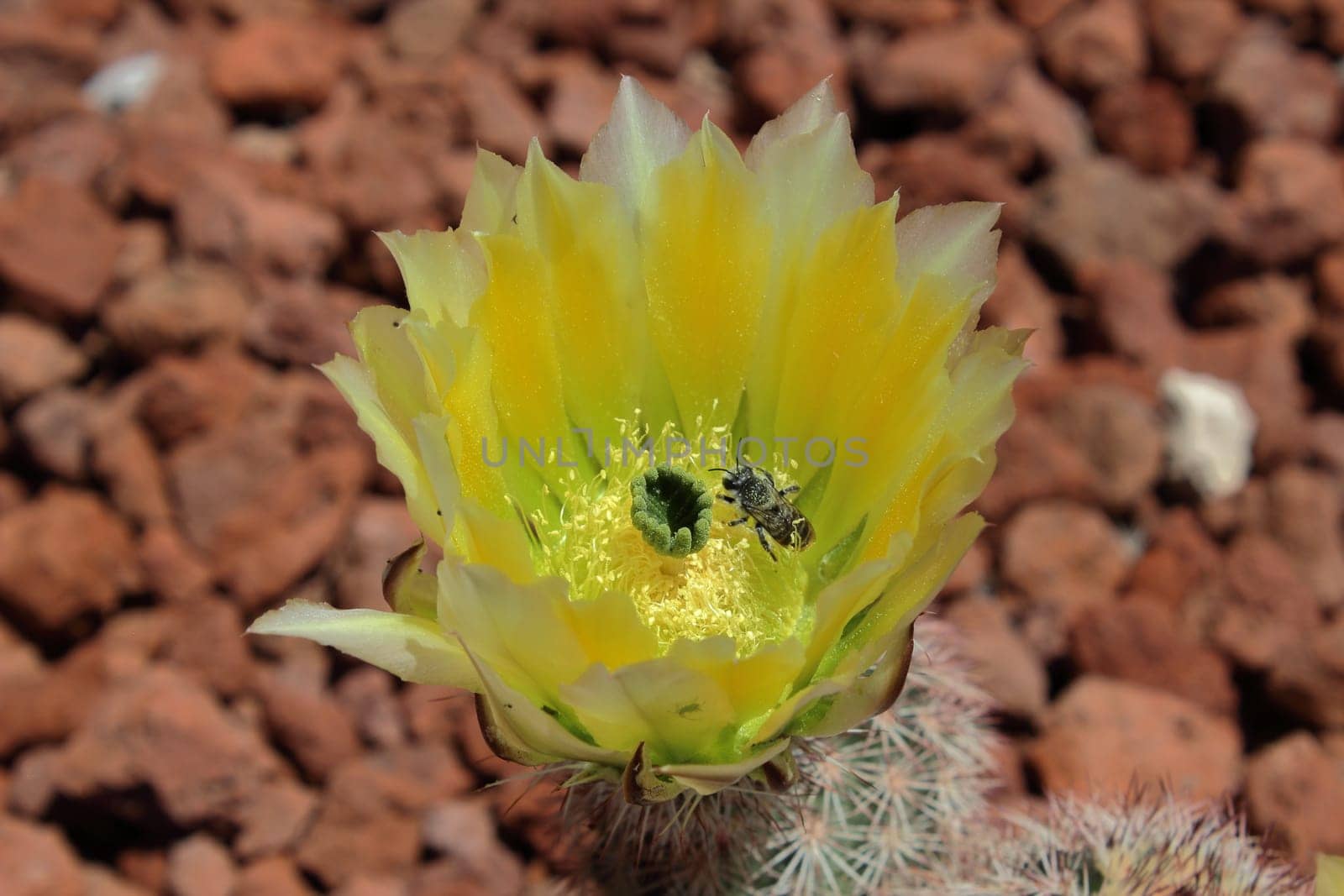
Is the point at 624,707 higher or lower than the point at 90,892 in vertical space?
higher

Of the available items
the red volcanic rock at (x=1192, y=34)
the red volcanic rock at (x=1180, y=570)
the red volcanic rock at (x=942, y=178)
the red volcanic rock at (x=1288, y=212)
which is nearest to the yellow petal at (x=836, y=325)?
the red volcanic rock at (x=1180, y=570)

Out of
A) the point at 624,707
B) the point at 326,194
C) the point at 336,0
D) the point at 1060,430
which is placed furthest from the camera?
the point at 336,0

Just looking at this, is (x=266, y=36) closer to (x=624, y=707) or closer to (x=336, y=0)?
(x=336, y=0)

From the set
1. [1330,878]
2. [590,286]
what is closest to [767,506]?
[590,286]

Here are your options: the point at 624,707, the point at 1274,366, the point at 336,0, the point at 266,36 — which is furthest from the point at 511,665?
the point at 336,0

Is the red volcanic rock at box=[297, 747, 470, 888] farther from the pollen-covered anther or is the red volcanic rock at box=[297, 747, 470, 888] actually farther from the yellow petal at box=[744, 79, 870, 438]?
the yellow petal at box=[744, 79, 870, 438]
